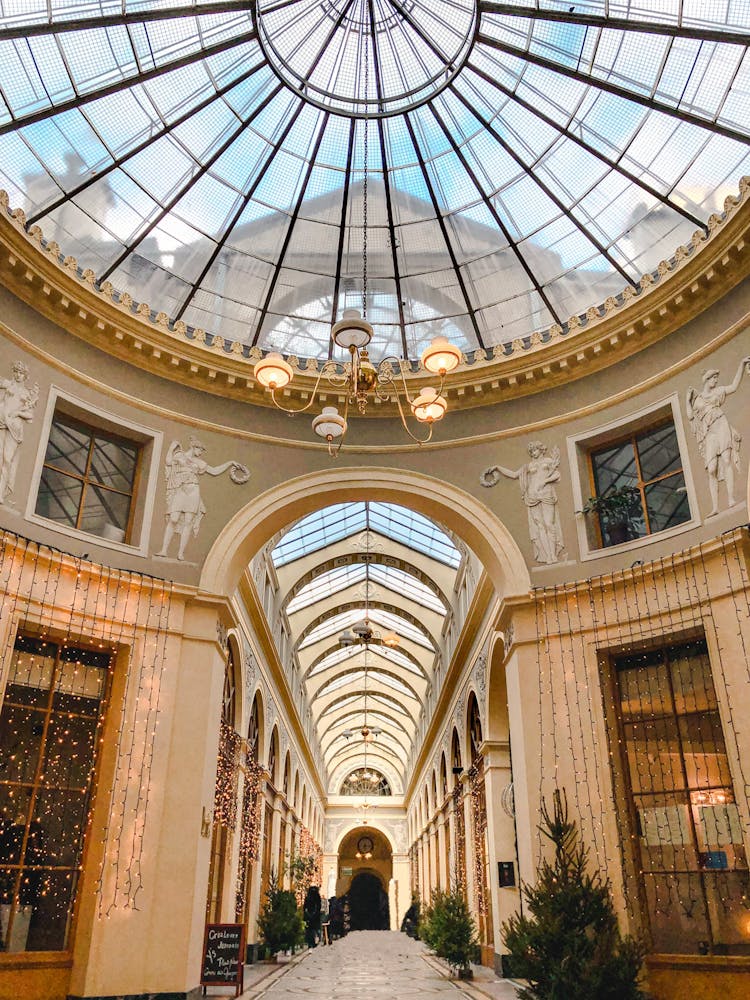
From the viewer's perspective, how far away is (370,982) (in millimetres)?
11836

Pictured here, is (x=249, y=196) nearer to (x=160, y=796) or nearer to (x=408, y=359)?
(x=408, y=359)

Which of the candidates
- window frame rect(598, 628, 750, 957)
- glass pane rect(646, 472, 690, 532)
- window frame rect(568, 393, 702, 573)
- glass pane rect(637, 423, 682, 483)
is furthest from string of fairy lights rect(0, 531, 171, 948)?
glass pane rect(637, 423, 682, 483)

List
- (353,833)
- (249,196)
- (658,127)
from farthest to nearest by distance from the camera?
(353,833) < (249,196) < (658,127)

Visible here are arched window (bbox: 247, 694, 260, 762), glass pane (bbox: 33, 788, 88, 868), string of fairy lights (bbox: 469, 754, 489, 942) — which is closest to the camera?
glass pane (bbox: 33, 788, 88, 868)

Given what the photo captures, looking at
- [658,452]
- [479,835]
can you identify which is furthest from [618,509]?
[479,835]

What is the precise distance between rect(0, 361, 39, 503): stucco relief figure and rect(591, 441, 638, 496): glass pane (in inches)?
294

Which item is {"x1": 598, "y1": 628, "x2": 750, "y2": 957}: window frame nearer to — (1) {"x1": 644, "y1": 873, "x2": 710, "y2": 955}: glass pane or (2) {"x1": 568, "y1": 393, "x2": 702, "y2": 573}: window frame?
(1) {"x1": 644, "y1": 873, "x2": 710, "y2": 955}: glass pane

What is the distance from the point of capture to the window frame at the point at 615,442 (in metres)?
9.15

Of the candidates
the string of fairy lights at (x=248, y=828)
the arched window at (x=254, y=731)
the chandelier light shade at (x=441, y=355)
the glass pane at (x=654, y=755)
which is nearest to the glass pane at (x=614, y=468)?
the glass pane at (x=654, y=755)

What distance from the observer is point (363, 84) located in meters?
10.7

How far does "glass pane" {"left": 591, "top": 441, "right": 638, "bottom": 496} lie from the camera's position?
10289mm

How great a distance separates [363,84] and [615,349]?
17.0 ft

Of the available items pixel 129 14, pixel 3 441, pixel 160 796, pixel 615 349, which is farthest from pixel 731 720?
pixel 129 14

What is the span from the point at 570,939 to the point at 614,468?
5.87 meters
